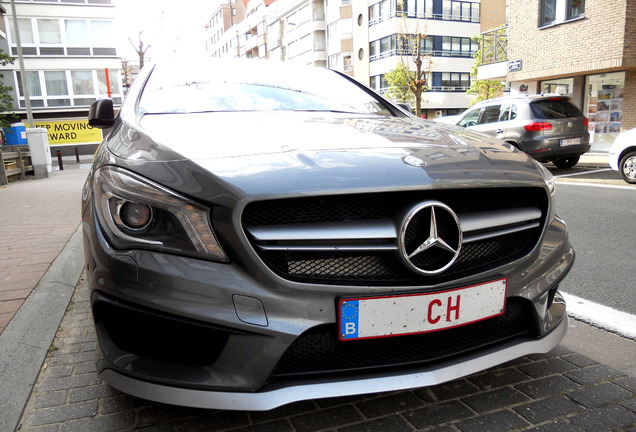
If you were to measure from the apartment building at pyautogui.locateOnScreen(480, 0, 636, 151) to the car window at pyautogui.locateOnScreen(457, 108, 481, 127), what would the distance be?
5517 mm

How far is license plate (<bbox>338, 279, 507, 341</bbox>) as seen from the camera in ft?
5.24

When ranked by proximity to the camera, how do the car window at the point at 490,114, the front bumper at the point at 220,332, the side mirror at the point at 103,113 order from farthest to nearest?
the car window at the point at 490,114, the side mirror at the point at 103,113, the front bumper at the point at 220,332

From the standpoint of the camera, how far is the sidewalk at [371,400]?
6.14ft

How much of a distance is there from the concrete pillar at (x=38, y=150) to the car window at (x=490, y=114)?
12447 mm

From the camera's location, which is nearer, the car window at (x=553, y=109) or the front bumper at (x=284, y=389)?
the front bumper at (x=284, y=389)

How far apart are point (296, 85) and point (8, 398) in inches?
89.7

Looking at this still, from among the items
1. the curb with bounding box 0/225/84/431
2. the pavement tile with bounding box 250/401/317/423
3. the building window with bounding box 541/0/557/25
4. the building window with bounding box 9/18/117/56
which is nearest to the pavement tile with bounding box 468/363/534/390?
the pavement tile with bounding box 250/401/317/423

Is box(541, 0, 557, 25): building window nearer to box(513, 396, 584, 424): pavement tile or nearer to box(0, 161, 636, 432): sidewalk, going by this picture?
box(0, 161, 636, 432): sidewalk

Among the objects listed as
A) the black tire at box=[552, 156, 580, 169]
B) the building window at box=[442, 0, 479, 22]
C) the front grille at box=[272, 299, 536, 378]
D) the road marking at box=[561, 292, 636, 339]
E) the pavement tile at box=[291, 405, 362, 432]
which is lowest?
the black tire at box=[552, 156, 580, 169]

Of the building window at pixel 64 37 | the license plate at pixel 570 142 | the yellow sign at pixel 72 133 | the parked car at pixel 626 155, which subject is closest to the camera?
the parked car at pixel 626 155

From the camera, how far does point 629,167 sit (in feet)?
28.5

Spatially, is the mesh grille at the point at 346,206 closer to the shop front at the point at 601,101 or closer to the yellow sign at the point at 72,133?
the shop front at the point at 601,101

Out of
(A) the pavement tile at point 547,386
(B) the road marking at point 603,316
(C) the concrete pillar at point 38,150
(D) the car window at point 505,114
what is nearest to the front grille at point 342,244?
(A) the pavement tile at point 547,386

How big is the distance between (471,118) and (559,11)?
7.14 m
